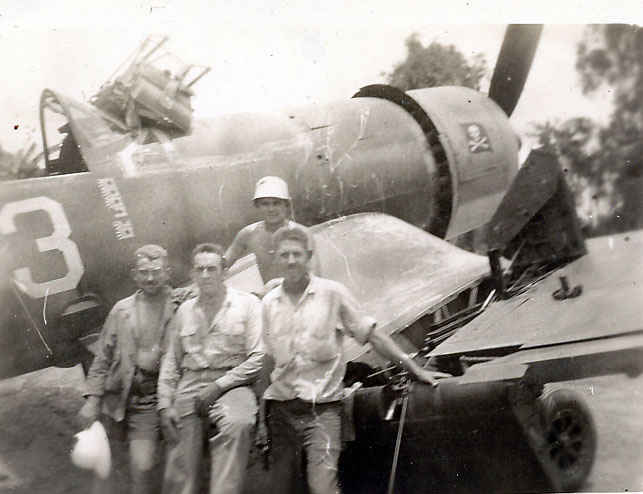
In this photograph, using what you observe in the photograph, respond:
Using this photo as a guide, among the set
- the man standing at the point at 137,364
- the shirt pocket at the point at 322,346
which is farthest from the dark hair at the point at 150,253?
the shirt pocket at the point at 322,346

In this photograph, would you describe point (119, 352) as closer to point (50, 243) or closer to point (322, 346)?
point (50, 243)

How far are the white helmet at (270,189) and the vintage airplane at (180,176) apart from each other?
0.37 feet

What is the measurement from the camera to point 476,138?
3.90 metres

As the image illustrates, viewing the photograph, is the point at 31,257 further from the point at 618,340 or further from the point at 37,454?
the point at 618,340

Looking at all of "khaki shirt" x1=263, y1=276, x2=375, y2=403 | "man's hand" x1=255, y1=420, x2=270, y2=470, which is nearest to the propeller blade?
"khaki shirt" x1=263, y1=276, x2=375, y2=403

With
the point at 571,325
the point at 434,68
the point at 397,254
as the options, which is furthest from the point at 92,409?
the point at 434,68

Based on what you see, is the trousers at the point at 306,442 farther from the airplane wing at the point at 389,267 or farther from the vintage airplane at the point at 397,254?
the airplane wing at the point at 389,267

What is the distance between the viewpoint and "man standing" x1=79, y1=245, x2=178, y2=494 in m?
2.29

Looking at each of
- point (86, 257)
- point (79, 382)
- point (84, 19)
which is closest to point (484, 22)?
point (84, 19)

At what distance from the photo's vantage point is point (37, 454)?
9.09 feet

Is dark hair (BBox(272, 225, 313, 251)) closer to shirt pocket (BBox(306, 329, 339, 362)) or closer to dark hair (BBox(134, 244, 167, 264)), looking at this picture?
shirt pocket (BBox(306, 329, 339, 362))

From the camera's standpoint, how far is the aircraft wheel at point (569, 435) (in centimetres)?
259

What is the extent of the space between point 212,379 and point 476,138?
2.45m

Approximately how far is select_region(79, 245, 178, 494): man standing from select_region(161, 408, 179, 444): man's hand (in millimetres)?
114
